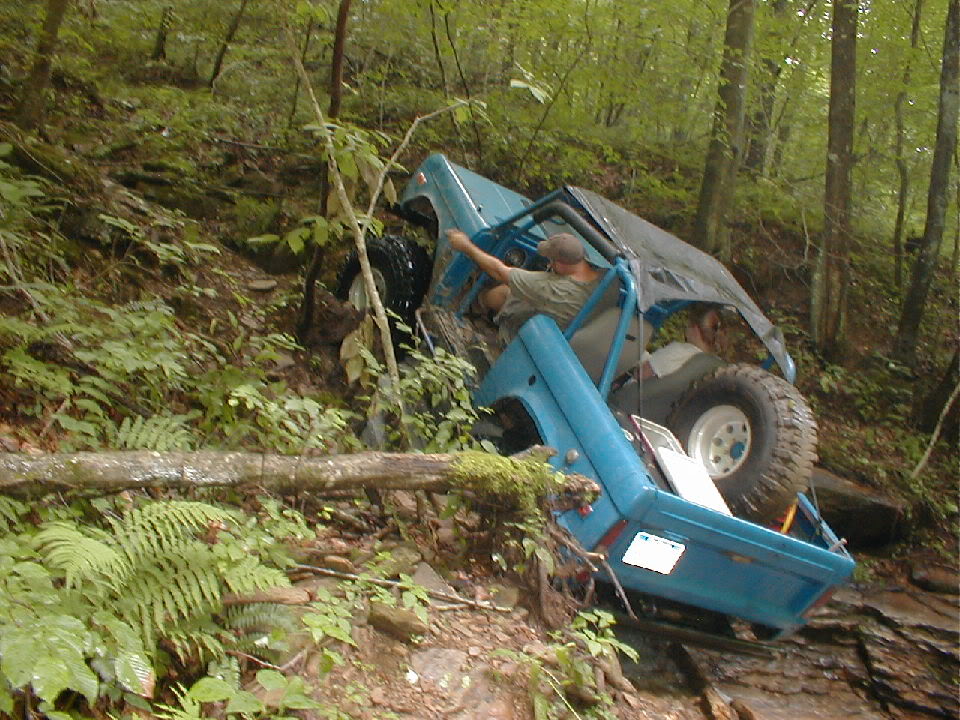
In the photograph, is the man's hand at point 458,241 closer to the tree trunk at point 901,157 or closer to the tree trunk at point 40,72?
the tree trunk at point 40,72

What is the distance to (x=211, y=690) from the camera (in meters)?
1.87

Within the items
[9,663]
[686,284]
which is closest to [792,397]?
[686,284]

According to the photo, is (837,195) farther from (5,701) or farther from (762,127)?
(5,701)

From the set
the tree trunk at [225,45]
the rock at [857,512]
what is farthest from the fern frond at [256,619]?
the tree trunk at [225,45]

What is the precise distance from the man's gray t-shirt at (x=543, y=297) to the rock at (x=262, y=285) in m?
2.40

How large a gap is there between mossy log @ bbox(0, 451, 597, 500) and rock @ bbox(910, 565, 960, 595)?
4873 millimetres

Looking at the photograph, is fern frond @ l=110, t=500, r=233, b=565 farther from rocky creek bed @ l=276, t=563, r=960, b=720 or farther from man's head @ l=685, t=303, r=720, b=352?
man's head @ l=685, t=303, r=720, b=352

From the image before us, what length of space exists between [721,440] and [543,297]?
1392 mm

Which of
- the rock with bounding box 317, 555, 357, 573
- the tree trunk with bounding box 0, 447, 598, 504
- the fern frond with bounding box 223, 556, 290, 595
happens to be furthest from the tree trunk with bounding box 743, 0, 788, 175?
the fern frond with bounding box 223, 556, 290, 595

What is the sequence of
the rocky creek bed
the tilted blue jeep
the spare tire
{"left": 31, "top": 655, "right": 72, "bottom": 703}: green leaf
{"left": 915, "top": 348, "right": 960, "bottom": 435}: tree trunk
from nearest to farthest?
{"left": 31, "top": 655, "right": 72, "bottom": 703}: green leaf → the rocky creek bed → the tilted blue jeep → the spare tire → {"left": 915, "top": 348, "right": 960, "bottom": 435}: tree trunk

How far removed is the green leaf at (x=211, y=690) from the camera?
182 centimetres

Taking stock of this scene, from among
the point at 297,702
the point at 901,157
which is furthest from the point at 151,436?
the point at 901,157

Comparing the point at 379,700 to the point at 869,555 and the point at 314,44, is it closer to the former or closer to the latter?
the point at 869,555

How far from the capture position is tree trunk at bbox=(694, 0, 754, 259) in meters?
8.48
